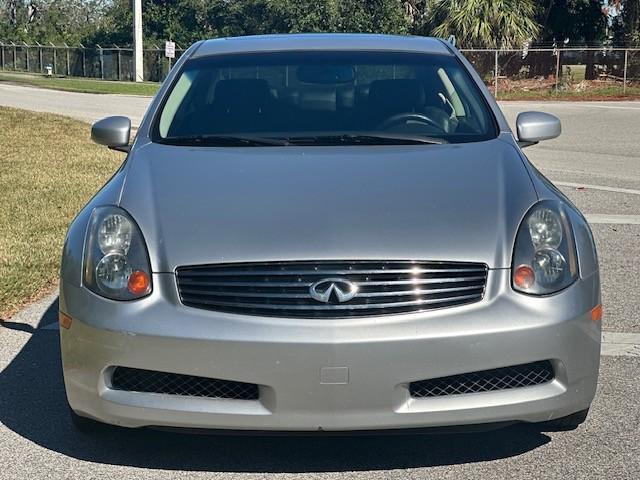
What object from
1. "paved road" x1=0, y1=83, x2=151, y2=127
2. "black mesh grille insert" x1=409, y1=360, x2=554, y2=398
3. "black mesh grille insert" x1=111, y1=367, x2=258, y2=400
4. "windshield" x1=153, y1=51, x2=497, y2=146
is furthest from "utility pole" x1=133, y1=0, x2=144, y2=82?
"black mesh grille insert" x1=409, y1=360, x2=554, y2=398

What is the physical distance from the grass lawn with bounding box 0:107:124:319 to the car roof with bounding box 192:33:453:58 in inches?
81.7

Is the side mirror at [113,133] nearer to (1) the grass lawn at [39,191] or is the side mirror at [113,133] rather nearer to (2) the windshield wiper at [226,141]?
(2) the windshield wiper at [226,141]

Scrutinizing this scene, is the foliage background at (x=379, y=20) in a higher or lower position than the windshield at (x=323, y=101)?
higher

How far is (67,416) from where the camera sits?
4125mm

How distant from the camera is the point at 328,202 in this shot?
3592mm

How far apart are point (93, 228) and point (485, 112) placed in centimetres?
208

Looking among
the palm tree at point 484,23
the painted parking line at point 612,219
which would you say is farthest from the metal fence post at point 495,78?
the painted parking line at point 612,219

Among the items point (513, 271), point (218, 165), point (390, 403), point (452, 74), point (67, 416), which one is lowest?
point (67, 416)

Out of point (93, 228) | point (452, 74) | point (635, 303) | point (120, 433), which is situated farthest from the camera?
point (635, 303)

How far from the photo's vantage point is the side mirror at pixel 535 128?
486cm

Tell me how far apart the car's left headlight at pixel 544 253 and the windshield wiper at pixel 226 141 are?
4.27ft

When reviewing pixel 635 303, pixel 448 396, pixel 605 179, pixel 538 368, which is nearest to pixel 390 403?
pixel 448 396

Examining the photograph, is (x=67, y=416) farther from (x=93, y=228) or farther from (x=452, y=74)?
(x=452, y=74)

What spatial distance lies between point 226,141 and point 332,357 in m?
1.60
